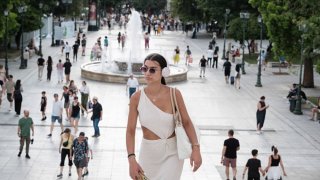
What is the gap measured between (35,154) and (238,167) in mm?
5728

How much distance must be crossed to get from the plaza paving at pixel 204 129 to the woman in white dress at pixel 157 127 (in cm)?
730

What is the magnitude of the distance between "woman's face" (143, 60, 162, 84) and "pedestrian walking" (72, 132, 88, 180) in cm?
839

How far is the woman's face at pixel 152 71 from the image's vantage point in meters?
5.65

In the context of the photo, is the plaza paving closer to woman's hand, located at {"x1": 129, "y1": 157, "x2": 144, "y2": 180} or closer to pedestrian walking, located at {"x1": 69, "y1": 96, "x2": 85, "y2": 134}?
pedestrian walking, located at {"x1": 69, "y1": 96, "x2": 85, "y2": 134}

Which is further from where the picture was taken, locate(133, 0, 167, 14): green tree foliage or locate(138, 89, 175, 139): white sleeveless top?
locate(133, 0, 167, 14): green tree foliage

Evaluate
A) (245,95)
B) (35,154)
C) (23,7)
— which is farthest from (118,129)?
(23,7)

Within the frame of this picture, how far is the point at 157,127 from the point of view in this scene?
561cm

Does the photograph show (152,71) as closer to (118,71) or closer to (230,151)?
(230,151)

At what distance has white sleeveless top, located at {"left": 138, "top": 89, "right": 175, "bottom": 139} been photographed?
220 inches

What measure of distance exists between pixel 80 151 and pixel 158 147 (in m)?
8.57

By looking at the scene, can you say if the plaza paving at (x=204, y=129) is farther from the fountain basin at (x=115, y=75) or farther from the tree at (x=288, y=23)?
the tree at (x=288, y=23)

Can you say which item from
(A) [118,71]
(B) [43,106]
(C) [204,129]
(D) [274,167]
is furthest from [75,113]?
(A) [118,71]

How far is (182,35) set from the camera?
237 feet

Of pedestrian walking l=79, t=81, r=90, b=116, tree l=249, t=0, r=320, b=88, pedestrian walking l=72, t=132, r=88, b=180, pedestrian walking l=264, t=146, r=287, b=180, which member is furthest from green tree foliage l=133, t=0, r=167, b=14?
pedestrian walking l=264, t=146, r=287, b=180
